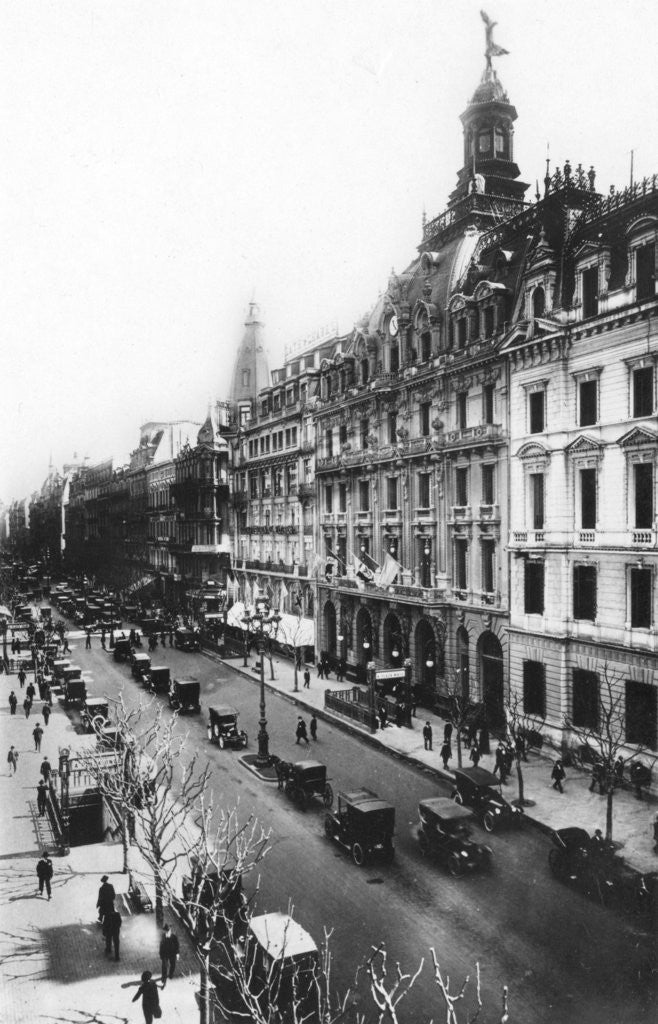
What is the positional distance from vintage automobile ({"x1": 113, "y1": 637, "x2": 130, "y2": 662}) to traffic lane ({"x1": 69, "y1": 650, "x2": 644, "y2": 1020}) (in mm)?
31347

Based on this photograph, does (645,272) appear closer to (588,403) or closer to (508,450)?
(588,403)

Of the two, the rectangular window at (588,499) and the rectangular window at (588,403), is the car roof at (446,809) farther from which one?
the rectangular window at (588,403)

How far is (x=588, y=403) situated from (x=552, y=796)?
1527 centimetres

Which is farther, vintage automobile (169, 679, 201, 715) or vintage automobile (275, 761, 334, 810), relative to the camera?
vintage automobile (169, 679, 201, 715)

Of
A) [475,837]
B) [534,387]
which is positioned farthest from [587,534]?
[475,837]

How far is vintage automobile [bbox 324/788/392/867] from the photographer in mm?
22297

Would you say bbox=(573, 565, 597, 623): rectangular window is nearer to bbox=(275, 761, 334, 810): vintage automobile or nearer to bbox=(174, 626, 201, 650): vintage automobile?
bbox=(275, 761, 334, 810): vintage automobile

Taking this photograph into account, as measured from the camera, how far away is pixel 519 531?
3512cm

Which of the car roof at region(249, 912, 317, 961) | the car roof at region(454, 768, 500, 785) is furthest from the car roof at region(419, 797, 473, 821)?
the car roof at region(249, 912, 317, 961)

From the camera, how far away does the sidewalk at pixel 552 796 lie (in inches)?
944

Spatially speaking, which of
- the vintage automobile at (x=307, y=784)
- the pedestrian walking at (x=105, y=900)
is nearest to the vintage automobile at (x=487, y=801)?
the vintage automobile at (x=307, y=784)

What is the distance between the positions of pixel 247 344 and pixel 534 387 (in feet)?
201

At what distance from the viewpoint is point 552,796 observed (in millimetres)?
27844

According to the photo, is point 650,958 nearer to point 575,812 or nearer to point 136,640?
point 575,812
